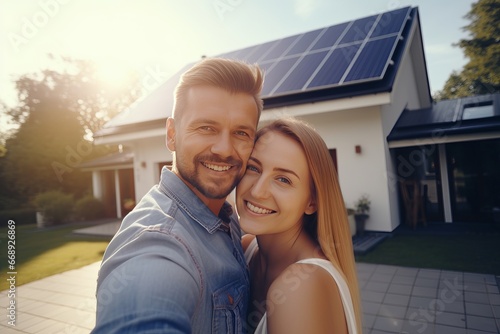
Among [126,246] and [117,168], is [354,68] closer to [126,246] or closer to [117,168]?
[126,246]

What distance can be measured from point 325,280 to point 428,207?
33.2 ft

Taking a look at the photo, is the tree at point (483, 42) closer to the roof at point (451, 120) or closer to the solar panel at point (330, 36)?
the roof at point (451, 120)

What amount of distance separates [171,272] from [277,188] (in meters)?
0.92

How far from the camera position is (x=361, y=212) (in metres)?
8.25

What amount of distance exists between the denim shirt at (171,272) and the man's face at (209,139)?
0.13m

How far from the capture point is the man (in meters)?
0.92

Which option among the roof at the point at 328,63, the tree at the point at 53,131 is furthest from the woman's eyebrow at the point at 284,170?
the tree at the point at 53,131

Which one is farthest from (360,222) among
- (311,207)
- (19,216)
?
(19,216)

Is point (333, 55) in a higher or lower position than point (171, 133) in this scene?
higher

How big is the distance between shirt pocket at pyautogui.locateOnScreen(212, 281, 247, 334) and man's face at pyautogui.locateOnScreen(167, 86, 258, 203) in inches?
19.6

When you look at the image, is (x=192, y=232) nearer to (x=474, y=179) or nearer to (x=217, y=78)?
(x=217, y=78)

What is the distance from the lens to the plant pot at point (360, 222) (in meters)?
8.25

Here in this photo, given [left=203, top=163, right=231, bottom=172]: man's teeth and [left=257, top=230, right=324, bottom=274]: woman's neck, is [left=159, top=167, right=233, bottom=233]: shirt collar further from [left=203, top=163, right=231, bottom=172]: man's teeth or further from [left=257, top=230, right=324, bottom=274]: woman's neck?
[left=257, top=230, right=324, bottom=274]: woman's neck

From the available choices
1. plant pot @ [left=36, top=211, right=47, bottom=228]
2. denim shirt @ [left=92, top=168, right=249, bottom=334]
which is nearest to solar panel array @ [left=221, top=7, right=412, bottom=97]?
denim shirt @ [left=92, top=168, right=249, bottom=334]
